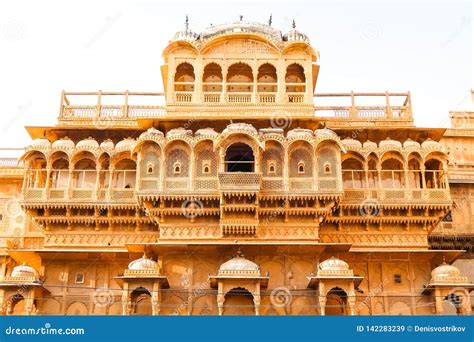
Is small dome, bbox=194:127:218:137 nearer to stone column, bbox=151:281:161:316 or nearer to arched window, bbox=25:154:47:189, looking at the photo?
stone column, bbox=151:281:161:316

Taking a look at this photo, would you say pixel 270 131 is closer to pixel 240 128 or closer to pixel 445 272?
pixel 240 128

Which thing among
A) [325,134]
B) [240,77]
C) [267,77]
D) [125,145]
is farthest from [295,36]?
[125,145]

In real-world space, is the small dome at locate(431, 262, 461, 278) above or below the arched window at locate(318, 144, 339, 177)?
below

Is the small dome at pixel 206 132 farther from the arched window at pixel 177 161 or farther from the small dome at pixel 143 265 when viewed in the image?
the small dome at pixel 143 265

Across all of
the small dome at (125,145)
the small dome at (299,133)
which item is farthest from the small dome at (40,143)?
the small dome at (299,133)

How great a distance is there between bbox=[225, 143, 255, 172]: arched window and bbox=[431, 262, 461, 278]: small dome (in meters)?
7.69

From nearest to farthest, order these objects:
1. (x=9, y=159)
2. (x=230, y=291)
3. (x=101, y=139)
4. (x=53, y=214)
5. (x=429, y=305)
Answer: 1. (x=230, y=291)
2. (x=429, y=305)
3. (x=53, y=214)
4. (x=101, y=139)
5. (x=9, y=159)

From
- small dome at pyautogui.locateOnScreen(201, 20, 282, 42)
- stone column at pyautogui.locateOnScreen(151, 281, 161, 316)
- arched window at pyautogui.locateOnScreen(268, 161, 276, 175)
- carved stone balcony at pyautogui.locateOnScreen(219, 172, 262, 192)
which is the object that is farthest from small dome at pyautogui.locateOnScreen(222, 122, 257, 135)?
stone column at pyautogui.locateOnScreen(151, 281, 161, 316)

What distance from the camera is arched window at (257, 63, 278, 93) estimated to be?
28.8 meters
